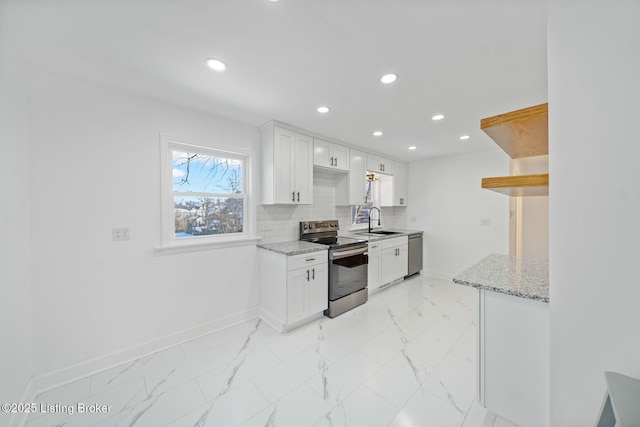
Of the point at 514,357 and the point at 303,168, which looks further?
the point at 303,168

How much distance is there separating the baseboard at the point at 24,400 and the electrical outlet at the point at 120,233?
3.57 ft

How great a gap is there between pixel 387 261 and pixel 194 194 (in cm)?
298

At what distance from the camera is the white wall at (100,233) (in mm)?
1795

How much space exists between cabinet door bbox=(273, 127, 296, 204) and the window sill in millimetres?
610

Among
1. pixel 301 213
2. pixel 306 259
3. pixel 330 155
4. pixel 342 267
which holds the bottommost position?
pixel 342 267

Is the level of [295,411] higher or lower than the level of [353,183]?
lower

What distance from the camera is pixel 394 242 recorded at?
161 inches

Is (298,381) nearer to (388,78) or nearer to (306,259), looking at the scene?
(306,259)

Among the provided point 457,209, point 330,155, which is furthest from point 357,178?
point 457,209

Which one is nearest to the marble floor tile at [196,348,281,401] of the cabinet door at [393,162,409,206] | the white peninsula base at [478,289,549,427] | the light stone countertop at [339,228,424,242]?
the white peninsula base at [478,289,549,427]

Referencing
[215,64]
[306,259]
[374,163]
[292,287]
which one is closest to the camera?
[215,64]

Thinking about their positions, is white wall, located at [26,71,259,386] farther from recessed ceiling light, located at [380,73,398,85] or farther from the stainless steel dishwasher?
the stainless steel dishwasher

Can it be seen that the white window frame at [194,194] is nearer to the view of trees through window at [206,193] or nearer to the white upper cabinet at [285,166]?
Result: the view of trees through window at [206,193]

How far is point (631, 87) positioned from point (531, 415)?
1646 mm
